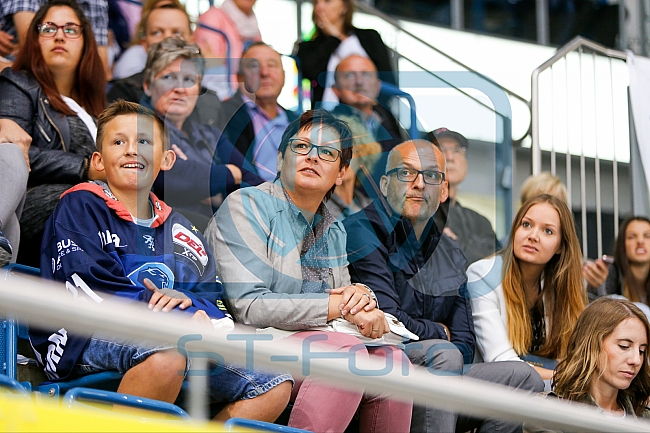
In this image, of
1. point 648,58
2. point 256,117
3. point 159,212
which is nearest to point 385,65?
point 256,117

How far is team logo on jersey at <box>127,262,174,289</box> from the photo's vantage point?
10.2ft

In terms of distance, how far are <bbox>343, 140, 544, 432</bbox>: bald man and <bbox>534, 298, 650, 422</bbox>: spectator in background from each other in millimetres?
194

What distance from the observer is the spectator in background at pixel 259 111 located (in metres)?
4.55

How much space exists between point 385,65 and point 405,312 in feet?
6.98

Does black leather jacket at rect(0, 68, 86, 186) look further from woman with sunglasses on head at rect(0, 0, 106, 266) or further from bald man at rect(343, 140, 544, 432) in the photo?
bald man at rect(343, 140, 544, 432)

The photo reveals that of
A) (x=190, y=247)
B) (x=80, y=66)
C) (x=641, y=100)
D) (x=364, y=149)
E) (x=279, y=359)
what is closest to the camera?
(x=279, y=359)

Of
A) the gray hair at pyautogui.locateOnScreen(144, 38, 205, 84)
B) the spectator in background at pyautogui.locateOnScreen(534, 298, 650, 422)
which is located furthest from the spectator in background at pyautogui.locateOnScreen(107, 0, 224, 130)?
the spectator in background at pyautogui.locateOnScreen(534, 298, 650, 422)

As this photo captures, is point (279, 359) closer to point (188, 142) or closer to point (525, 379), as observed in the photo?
point (525, 379)

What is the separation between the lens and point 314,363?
1923 millimetres

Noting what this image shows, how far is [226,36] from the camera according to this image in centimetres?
526

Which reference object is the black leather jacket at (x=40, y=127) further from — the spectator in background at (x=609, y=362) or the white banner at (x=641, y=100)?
the white banner at (x=641, y=100)

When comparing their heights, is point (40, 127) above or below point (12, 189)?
above

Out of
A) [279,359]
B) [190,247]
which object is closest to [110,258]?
[190,247]

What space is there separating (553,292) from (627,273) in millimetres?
990
